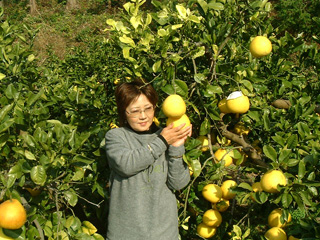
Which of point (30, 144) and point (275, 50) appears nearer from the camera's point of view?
point (30, 144)

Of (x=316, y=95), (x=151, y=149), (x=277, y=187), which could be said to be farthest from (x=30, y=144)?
(x=316, y=95)

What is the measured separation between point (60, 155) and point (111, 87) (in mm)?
1447

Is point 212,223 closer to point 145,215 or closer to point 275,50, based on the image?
point 145,215

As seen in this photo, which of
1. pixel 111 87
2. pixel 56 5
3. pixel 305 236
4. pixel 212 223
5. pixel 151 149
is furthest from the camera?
pixel 56 5

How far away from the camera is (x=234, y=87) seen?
1513 millimetres

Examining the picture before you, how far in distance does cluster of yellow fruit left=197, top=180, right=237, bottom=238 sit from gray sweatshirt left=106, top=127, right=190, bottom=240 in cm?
18

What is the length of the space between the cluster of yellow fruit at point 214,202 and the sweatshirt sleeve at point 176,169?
0.18m

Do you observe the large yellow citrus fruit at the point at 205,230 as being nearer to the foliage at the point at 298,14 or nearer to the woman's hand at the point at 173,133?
the woman's hand at the point at 173,133

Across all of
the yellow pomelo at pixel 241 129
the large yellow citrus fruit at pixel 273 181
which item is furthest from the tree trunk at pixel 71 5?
the large yellow citrus fruit at pixel 273 181

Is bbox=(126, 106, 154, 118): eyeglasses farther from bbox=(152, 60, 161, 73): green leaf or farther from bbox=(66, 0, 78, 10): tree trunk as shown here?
bbox=(66, 0, 78, 10): tree trunk

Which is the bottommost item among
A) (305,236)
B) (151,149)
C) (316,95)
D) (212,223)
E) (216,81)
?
(212,223)

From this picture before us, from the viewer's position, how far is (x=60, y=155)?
57.1 inches

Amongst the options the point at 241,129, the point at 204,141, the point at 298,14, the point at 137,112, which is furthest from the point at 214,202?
the point at 298,14

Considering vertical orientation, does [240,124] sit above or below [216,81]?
below
